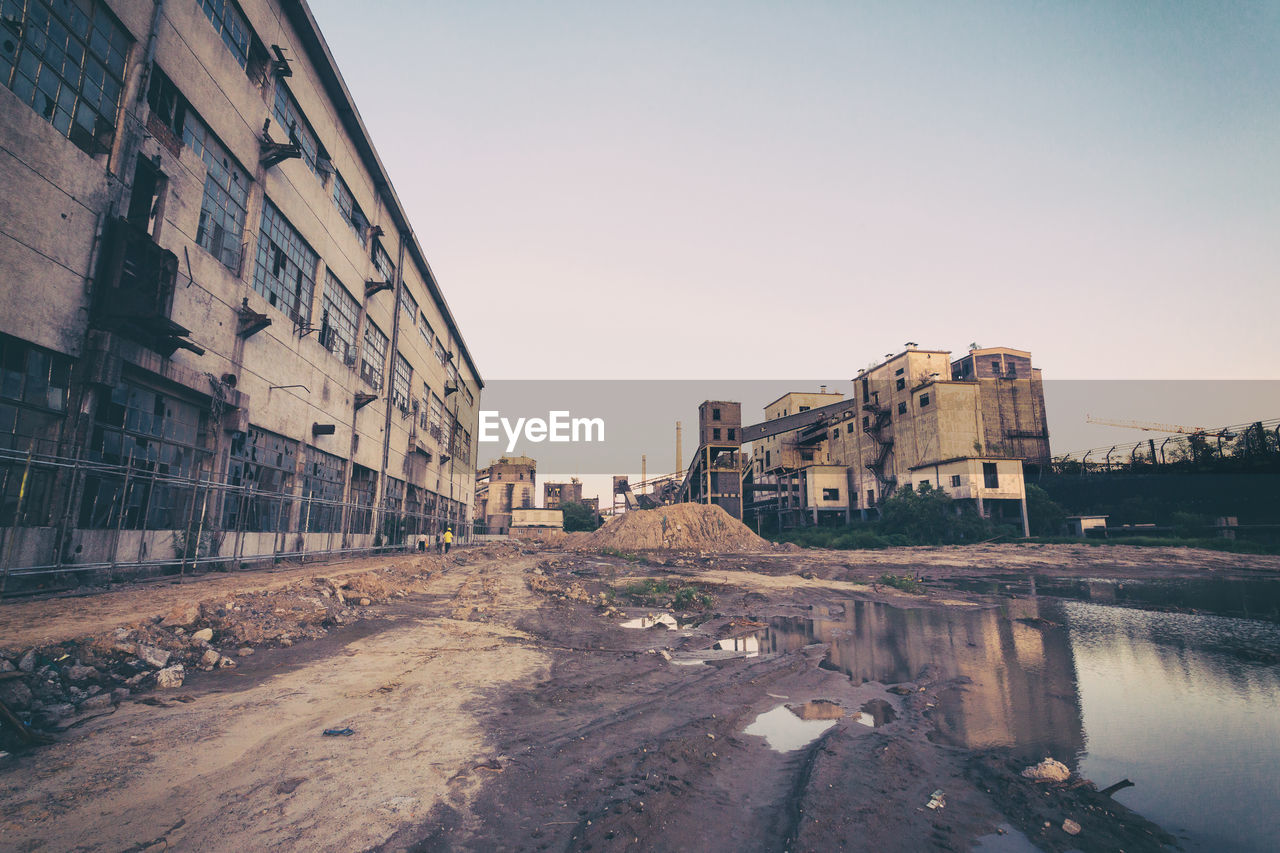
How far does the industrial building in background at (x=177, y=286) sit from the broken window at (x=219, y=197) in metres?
0.07

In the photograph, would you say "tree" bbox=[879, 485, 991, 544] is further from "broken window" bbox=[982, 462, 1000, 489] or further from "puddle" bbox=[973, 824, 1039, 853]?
"puddle" bbox=[973, 824, 1039, 853]

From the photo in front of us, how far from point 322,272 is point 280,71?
19.8 ft

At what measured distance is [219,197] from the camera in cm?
1343

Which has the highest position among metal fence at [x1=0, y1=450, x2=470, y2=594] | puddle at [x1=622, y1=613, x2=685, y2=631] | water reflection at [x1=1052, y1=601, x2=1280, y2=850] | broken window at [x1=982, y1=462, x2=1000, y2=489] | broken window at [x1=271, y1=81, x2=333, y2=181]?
broken window at [x1=271, y1=81, x2=333, y2=181]

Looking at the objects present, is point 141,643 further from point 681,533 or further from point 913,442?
point 913,442

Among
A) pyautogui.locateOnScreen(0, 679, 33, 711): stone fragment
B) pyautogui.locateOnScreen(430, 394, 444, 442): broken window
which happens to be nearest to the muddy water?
pyautogui.locateOnScreen(0, 679, 33, 711): stone fragment

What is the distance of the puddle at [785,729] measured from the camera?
4609 millimetres

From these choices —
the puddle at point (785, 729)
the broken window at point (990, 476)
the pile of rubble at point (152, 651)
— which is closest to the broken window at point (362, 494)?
the pile of rubble at point (152, 651)

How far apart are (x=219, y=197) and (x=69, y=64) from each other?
172 inches

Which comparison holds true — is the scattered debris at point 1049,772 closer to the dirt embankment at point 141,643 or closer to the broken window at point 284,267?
the dirt embankment at point 141,643

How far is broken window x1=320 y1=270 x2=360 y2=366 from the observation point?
19984 mm

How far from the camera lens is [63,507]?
352 inches

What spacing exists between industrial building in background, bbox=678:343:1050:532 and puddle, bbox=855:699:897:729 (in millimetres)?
38334

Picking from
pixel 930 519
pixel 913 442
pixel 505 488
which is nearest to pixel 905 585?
pixel 930 519
